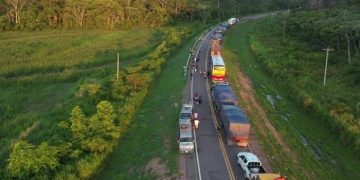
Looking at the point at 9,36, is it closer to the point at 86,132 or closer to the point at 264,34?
the point at 264,34

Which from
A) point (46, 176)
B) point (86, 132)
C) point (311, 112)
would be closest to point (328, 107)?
point (311, 112)

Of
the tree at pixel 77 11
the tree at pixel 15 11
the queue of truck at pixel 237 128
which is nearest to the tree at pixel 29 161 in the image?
the queue of truck at pixel 237 128

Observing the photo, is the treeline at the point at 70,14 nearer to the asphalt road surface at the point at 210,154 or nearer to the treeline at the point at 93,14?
the treeline at the point at 93,14

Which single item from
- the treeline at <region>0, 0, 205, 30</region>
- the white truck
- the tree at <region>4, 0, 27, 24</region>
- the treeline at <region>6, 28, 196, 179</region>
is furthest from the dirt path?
the tree at <region>4, 0, 27, 24</region>

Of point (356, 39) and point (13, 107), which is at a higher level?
point (356, 39)

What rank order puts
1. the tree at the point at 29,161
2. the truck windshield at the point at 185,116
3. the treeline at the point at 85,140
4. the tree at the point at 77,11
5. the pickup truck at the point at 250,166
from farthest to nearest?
the tree at the point at 77,11, the truck windshield at the point at 185,116, the pickup truck at the point at 250,166, the treeline at the point at 85,140, the tree at the point at 29,161

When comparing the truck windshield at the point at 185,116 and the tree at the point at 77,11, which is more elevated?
the tree at the point at 77,11
